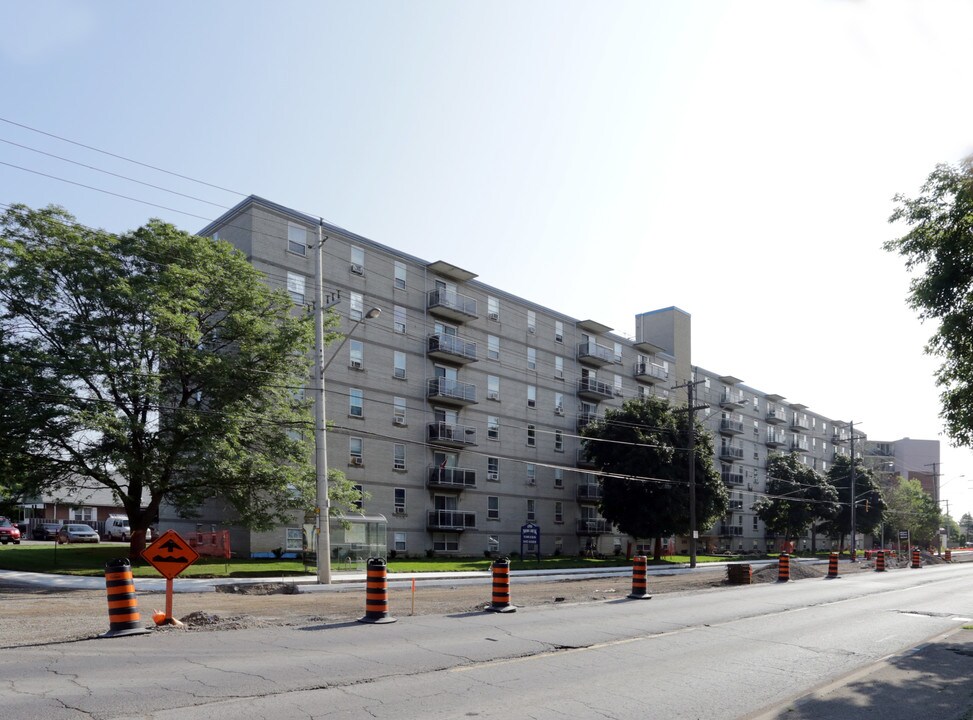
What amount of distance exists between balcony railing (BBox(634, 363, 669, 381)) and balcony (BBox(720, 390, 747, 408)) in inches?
518

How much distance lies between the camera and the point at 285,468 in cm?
3102

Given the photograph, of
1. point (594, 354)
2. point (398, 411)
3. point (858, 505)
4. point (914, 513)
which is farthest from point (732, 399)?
point (398, 411)

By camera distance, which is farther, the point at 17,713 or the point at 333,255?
the point at 333,255

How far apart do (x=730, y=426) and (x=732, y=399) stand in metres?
4.66

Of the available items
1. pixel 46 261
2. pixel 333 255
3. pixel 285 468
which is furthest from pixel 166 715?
pixel 333 255

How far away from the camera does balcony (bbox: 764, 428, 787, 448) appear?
90750 mm

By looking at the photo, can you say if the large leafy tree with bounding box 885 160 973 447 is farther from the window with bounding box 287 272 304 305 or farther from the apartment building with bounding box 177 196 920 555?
the window with bounding box 287 272 304 305

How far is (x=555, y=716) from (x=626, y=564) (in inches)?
1737

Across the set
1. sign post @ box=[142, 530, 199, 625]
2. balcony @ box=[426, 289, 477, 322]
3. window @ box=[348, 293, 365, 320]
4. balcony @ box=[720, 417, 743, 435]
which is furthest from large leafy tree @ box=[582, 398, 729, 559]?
sign post @ box=[142, 530, 199, 625]

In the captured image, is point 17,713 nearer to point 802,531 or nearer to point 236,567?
point 236,567

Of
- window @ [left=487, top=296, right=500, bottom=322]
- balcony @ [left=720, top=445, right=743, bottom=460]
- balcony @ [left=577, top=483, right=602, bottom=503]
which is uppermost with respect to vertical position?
window @ [left=487, top=296, right=500, bottom=322]

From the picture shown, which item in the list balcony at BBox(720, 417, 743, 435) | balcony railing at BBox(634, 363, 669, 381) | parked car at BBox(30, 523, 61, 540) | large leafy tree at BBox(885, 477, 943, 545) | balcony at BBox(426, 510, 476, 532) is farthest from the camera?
large leafy tree at BBox(885, 477, 943, 545)

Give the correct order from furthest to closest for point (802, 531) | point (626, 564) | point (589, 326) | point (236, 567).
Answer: point (802, 531) < point (589, 326) < point (626, 564) < point (236, 567)

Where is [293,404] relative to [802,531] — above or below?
above
